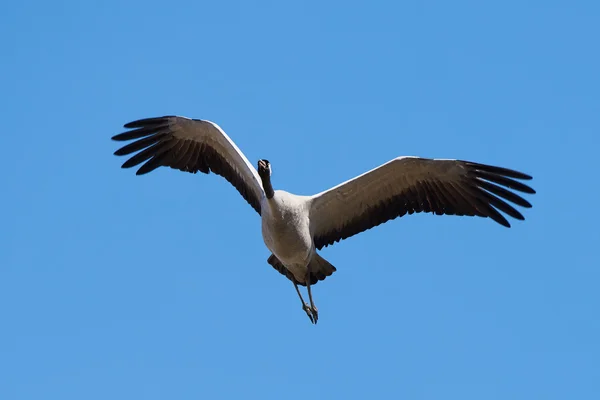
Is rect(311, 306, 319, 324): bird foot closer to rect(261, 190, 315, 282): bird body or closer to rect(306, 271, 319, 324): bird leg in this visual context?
rect(306, 271, 319, 324): bird leg

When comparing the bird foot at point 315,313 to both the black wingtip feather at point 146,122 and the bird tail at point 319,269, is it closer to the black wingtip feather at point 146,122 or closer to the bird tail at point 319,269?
the bird tail at point 319,269

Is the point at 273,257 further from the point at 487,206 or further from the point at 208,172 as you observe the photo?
the point at 487,206

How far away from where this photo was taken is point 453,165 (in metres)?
15.6

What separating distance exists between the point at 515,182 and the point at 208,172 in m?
4.45

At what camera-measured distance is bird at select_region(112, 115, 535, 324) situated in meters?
15.2

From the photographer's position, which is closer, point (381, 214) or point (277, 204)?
point (277, 204)

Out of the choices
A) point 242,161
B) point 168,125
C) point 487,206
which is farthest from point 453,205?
point 168,125

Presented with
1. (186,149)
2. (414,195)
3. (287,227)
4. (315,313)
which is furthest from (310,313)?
(186,149)

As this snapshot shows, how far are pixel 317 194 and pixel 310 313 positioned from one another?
1.84 m

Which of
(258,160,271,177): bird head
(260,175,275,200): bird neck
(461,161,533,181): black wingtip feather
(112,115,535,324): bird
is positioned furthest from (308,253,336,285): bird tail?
(461,161,533,181): black wingtip feather

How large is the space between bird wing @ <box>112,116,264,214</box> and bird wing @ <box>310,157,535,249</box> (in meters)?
1.11

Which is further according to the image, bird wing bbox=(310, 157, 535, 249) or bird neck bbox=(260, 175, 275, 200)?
bird wing bbox=(310, 157, 535, 249)

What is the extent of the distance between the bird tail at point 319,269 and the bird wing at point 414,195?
33cm

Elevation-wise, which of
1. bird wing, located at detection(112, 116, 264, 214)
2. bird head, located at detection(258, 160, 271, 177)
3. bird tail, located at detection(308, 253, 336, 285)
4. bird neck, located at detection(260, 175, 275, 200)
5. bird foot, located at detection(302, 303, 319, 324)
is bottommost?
bird foot, located at detection(302, 303, 319, 324)
